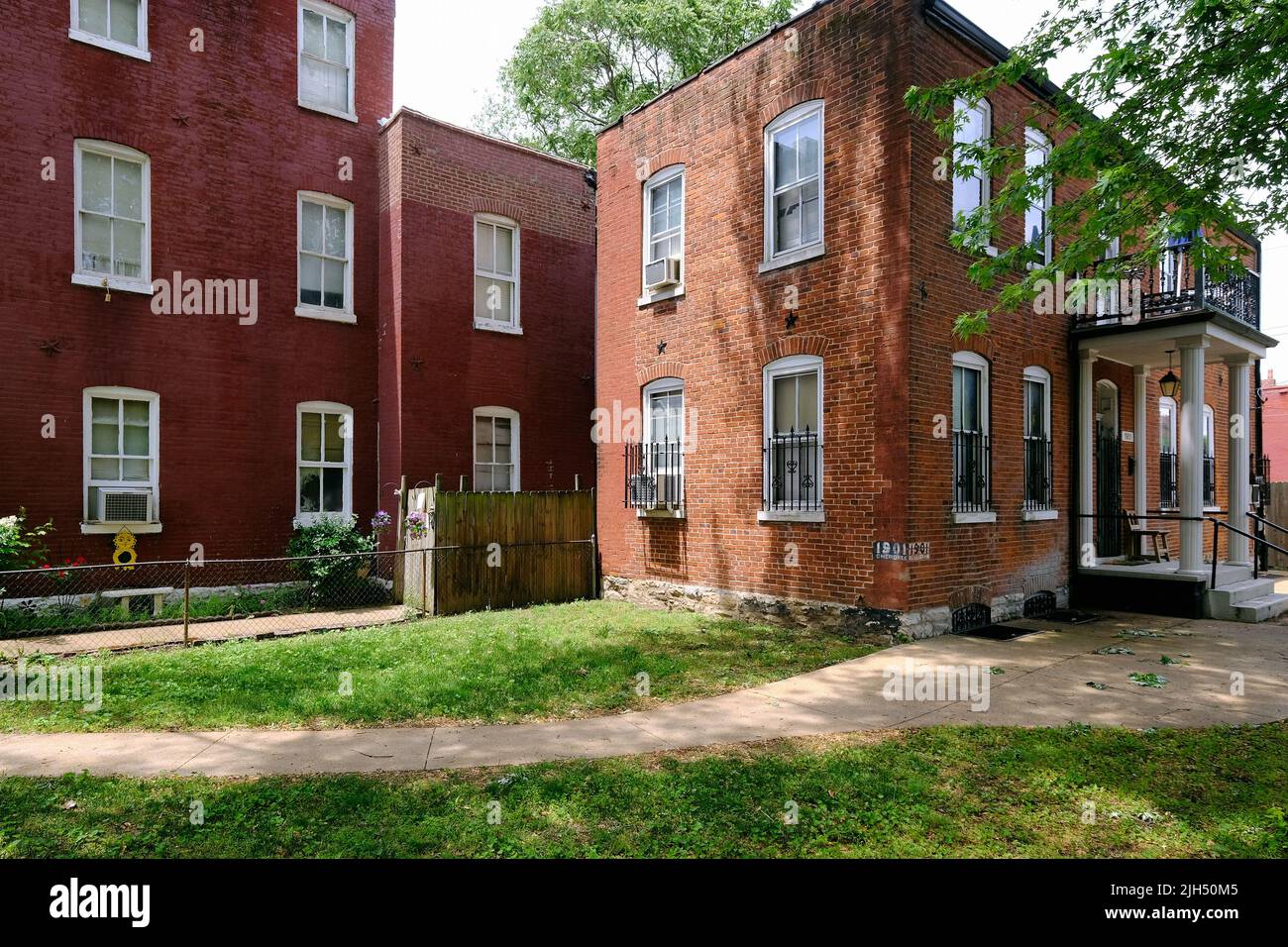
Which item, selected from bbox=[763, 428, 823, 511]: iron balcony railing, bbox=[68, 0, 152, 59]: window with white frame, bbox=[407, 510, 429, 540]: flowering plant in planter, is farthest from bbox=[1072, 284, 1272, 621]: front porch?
bbox=[68, 0, 152, 59]: window with white frame

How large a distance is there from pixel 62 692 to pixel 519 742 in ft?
15.4

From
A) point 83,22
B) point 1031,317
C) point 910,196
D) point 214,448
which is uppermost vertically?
point 83,22

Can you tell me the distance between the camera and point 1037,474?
11.5 m

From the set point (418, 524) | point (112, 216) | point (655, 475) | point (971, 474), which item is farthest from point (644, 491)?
point (112, 216)

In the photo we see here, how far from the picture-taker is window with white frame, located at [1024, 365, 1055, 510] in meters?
11.3

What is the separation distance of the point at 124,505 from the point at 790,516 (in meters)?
10.2

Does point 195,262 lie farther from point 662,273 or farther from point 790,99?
point 790,99

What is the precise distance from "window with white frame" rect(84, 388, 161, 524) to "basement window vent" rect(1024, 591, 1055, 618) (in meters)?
13.5

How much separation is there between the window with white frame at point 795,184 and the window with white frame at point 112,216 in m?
9.81

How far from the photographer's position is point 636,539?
12.5m

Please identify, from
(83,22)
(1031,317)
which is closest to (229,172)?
(83,22)

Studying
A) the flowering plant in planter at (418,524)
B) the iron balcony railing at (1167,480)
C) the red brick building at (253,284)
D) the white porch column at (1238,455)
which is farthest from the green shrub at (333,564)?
the iron balcony railing at (1167,480)

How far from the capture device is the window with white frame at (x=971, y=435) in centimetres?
989

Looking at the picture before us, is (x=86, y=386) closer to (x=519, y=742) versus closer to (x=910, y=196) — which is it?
(x=519, y=742)
